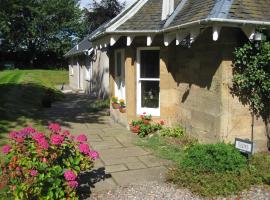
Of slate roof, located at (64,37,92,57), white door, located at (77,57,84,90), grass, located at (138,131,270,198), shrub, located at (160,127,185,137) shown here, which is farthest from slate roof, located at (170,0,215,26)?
white door, located at (77,57,84,90)

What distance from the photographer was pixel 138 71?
32.3ft

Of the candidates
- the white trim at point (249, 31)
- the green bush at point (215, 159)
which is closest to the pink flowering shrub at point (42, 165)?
the green bush at point (215, 159)

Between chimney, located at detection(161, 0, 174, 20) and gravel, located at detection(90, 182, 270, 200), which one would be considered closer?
gravel, located at detection(90, 182, 270, 200)

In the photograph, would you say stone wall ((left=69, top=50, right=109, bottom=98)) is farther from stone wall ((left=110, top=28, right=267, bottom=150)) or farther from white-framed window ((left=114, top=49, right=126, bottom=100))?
stone wall ((left=110, top=28, right=267, bottom=150))

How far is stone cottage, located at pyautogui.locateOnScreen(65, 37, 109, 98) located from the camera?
57.2ft

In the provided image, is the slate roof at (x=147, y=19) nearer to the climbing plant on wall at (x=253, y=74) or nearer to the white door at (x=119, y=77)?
the white door at (x=119, y=77)

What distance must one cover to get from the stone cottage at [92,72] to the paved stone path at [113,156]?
5.02 meters

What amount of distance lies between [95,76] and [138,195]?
15090 mm

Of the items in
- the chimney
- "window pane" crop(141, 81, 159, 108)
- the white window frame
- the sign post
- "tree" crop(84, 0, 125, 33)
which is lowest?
the sign post

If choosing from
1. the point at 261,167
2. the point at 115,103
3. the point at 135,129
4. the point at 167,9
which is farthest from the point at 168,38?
the point at 261,167

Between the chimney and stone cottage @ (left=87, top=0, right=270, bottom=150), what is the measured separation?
28 millimetres

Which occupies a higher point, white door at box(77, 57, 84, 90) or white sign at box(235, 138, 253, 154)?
white door at box(77, 57, 84, 90)

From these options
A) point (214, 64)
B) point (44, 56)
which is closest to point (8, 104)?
point (214, 64)

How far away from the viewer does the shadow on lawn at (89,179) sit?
5.45 metres
